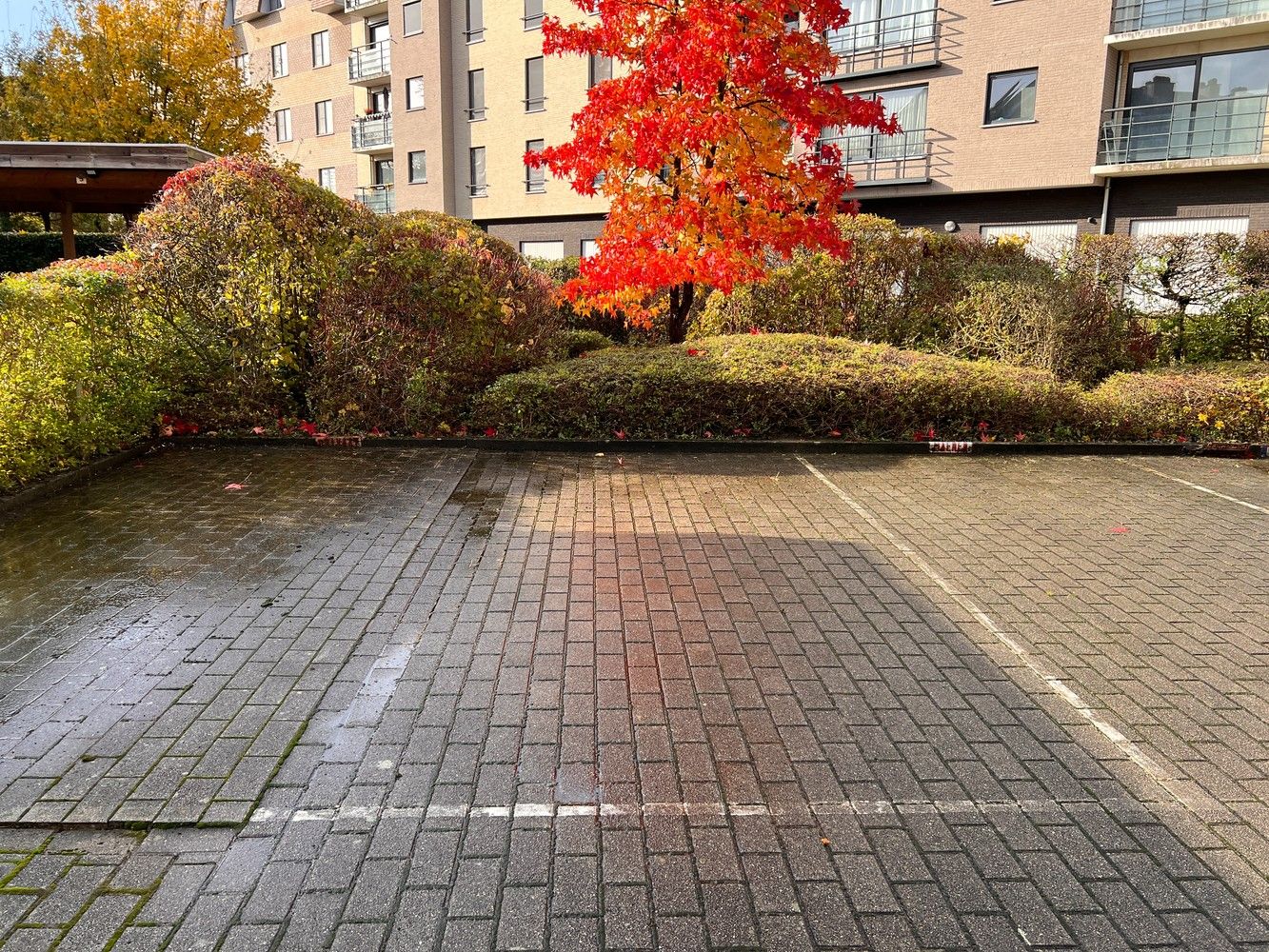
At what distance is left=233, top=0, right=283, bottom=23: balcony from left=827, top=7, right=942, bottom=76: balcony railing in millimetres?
33048

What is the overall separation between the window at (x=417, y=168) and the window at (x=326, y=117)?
8728mm

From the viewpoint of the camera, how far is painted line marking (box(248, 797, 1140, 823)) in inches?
121

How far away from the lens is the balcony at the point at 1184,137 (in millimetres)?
18688

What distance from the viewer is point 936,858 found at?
9.54 ft

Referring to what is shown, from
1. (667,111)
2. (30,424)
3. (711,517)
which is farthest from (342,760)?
(667,111)

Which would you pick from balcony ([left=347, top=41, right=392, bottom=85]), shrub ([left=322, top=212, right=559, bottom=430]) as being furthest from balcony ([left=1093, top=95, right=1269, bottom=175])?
balcony ([left=347, top=41, right=392, bottom=85])

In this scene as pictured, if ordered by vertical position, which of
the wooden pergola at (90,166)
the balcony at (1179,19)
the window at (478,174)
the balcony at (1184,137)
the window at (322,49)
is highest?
the window at (322,49)

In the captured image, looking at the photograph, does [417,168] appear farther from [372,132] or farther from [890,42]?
[890,42]

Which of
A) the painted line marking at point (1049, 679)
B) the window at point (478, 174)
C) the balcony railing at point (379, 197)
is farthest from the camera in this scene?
the balcony railing at point (379, 197)

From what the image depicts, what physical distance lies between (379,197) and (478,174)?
700 centimetres

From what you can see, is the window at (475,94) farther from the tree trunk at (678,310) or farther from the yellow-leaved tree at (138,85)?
the tree trunk at (678,310)

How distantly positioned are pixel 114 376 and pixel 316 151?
1515 inches

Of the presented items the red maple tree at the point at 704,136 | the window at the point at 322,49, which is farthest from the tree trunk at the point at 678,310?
the window at the point at 322,49

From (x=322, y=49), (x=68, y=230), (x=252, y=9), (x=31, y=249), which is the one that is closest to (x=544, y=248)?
(x=31, y=249)
